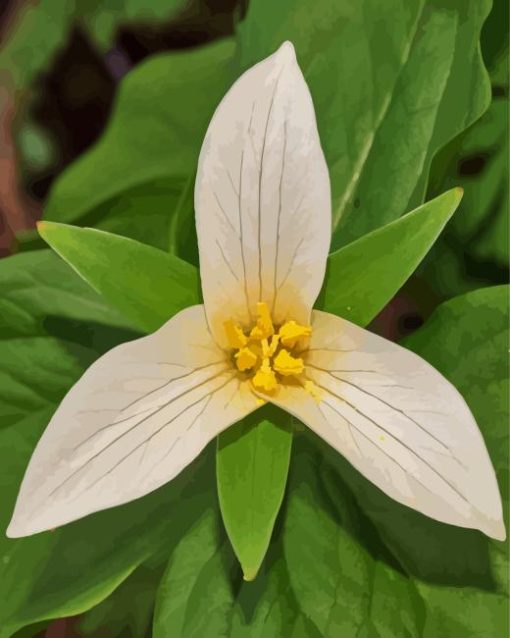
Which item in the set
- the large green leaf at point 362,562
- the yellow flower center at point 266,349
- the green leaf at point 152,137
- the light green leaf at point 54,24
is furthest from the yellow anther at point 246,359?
the light green leaf at point 54,24

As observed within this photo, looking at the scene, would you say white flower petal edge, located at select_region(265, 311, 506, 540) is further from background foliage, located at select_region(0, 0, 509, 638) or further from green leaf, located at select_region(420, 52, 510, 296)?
green leaf, located at select_region(420, 52, 510, 296)

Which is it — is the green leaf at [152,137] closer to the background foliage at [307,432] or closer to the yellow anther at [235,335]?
the background foliage at [307,432]

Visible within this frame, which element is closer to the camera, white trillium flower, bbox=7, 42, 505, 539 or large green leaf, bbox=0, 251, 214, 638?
white trillium flower, bbox=7, 42, 505, 539

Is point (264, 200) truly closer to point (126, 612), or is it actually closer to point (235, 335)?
point (235, 335)

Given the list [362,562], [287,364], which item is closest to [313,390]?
[287,364]

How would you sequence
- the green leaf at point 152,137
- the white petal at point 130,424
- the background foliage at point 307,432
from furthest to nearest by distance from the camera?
the green leaf at point 152,137
the background foliage at point 307,432
the white petal at point 130,424

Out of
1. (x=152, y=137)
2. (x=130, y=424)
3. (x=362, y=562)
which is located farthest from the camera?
(x=152, y=137)

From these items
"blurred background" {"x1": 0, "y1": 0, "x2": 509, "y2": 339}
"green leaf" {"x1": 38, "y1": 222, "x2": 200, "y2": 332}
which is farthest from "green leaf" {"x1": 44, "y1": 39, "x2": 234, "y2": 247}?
"green leaf" {"x1": 38, "y1": 222, "x2": 200, "y2": 332}
